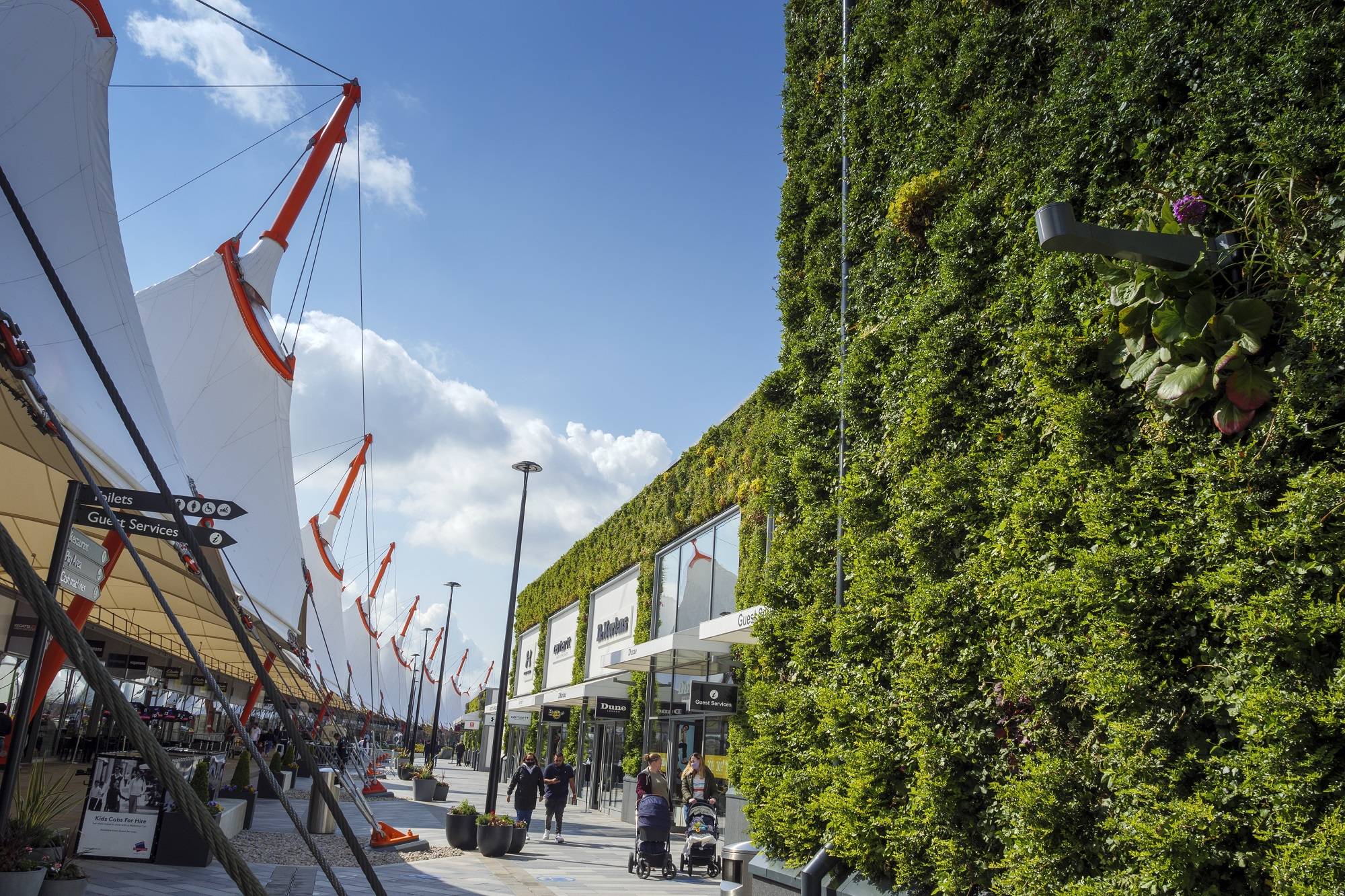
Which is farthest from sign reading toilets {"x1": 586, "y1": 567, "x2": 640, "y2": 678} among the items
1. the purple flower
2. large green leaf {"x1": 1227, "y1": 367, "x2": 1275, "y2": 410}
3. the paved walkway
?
large green leaf {"x1": 1227, "y1": 367, "x2": 1275, "y2": 410}

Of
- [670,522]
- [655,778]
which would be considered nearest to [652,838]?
[655,778]

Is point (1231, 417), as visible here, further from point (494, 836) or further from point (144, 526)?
point (494, 836)

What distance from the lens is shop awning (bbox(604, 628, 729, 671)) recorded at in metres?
17.8

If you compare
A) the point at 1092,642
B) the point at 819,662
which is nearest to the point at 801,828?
the point at 819,662

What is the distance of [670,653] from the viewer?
67.6 ft

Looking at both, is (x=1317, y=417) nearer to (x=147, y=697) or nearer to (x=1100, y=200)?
(x=1100, y=200)

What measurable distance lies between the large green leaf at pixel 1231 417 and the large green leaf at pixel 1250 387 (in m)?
0.03

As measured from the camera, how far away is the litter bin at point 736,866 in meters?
9.33

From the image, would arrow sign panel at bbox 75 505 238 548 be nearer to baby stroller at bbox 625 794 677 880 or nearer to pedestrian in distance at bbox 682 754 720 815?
baby stroller at bbox 625 794 677 880

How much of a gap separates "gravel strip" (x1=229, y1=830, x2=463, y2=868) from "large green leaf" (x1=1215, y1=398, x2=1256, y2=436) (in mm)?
11998

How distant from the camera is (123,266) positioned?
456 inches

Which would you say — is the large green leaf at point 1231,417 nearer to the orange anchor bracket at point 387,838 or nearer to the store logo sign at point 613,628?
the orange anchor bracket at point 387,838

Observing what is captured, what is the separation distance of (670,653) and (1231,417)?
17.0 metres

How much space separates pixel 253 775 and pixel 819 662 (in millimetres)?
22670
